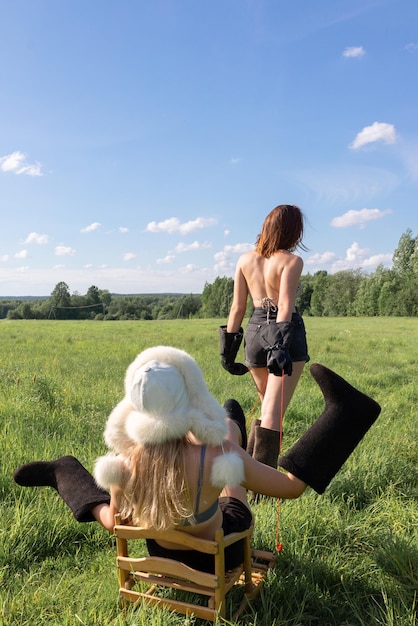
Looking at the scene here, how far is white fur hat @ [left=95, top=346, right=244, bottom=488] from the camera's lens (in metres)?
2.07

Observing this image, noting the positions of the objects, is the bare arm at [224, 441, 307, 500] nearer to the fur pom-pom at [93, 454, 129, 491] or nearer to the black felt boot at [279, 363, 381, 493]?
the black felt boot at [279, 363, 381, 493]

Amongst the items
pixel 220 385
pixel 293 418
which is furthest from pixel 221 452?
pixel 220 385

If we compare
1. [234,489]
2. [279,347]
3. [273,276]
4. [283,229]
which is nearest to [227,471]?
[234,489]

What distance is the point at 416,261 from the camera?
59406mm

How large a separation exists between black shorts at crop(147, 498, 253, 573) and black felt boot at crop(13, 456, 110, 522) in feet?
1.24

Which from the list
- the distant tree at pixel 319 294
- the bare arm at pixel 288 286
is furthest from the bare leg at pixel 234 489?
the distant tree at pixel 319 294

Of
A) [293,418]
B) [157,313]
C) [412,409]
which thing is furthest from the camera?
[157,313]

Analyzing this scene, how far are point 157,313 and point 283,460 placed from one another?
4027 inches

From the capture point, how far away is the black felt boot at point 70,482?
2.60 m

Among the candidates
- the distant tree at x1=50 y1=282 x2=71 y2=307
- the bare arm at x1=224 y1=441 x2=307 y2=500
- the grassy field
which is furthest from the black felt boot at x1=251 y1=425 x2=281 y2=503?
the distant tree at x1=50 y1=282 x2=71 y2=307

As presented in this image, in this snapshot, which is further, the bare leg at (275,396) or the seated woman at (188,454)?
the bare leg at (275,396)

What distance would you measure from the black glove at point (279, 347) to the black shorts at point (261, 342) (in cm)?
12

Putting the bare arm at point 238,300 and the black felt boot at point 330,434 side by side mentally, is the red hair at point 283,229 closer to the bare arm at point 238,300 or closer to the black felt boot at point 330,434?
the bare arm at point 238,300

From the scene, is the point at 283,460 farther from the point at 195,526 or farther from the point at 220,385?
the point at 220,385
